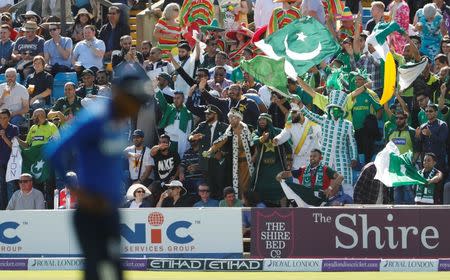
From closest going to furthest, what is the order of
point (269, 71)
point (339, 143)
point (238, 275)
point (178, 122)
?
point (238, 275), point (339, 143), point (269, 71), point (178, 122)

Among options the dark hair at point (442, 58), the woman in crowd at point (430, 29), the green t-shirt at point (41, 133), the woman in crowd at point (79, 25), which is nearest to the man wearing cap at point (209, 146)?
the green t-shirt at point (41, 133)

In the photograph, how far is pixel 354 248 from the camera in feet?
59.1

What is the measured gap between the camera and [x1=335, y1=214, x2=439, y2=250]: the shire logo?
1781 centimetres

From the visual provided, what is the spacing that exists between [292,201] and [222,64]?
3425 mm

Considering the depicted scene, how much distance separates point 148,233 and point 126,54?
423 cm

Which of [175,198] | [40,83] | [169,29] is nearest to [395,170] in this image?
[175,198]

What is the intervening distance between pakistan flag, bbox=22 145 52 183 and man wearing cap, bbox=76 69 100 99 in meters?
1.32

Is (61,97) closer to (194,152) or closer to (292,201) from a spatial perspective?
(194,152)

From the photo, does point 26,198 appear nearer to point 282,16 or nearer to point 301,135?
point 301,135

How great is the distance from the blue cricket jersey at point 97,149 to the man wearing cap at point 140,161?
1190 centimetres

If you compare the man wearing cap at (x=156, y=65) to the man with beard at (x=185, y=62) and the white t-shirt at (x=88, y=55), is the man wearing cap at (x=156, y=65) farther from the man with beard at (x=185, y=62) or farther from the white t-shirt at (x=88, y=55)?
the white t-shirt at (x=88, y=55)

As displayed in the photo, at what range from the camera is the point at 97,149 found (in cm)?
780

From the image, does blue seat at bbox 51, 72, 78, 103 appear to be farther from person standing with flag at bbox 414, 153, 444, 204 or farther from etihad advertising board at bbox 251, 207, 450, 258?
person standing with flag at bbox 414, 153, 444, 204

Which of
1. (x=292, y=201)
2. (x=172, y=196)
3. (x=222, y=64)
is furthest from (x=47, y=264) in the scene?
(x=222, y=64)
